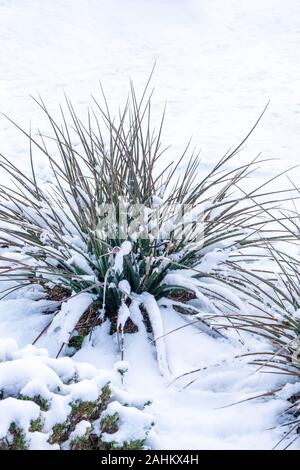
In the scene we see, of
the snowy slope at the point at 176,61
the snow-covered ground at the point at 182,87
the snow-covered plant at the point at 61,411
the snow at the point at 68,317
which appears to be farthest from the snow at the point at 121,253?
the snowy slope at the point at 176,61

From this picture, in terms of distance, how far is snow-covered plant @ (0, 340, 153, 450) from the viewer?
6.14 feet

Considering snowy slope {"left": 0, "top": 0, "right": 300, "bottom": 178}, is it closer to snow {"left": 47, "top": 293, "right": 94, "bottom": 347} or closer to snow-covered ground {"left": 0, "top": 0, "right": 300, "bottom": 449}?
snow-covered ground {"left": 0, "top": 0, "right": 300, "bottom": 449}

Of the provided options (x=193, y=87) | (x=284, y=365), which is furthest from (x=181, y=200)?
(x=193, y=87)

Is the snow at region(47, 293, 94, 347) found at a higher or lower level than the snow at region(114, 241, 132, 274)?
lower

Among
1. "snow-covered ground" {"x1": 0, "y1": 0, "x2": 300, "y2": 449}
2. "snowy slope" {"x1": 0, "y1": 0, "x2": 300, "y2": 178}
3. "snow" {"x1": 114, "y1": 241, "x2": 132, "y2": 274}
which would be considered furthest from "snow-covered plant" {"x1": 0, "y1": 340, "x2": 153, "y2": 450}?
"snowy slope" {"x1": 0, "y1": 0, "x2": 300, "y2": 178}

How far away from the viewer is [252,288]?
303 centimetres

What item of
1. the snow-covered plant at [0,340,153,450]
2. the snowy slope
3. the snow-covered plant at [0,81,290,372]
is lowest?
the snow-covered plant at [0,340,153,450]

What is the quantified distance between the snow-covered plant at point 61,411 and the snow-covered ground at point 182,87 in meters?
0.16

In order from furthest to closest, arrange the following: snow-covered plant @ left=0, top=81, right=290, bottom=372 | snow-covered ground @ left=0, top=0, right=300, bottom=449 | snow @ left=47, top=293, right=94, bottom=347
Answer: snow-covered plant @ left=0, top=81, right=290, bottom=372 < snow @ left=47, top=293, right=94, bottom=347 < snow-covered ground @ left=0, top=0, right=300, bottom=449

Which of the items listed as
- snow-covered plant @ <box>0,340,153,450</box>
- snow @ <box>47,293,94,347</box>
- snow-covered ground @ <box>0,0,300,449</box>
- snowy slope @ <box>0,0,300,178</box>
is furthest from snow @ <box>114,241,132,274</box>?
snowy slope @ <box>0,0,300,178</box>

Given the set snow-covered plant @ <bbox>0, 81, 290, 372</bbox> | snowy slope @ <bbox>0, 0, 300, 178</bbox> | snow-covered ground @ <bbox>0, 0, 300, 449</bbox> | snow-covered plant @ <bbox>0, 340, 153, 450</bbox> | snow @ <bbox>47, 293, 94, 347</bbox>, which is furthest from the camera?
snowy slope @ <bbox>0, 0, 300, 178</bbox>

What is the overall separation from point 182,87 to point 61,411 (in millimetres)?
6384

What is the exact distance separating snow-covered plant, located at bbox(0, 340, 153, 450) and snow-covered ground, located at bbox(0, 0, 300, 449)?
0.16 meters

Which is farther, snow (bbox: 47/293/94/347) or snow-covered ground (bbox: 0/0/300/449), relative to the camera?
snow (bbox: 47/293/94/347)
